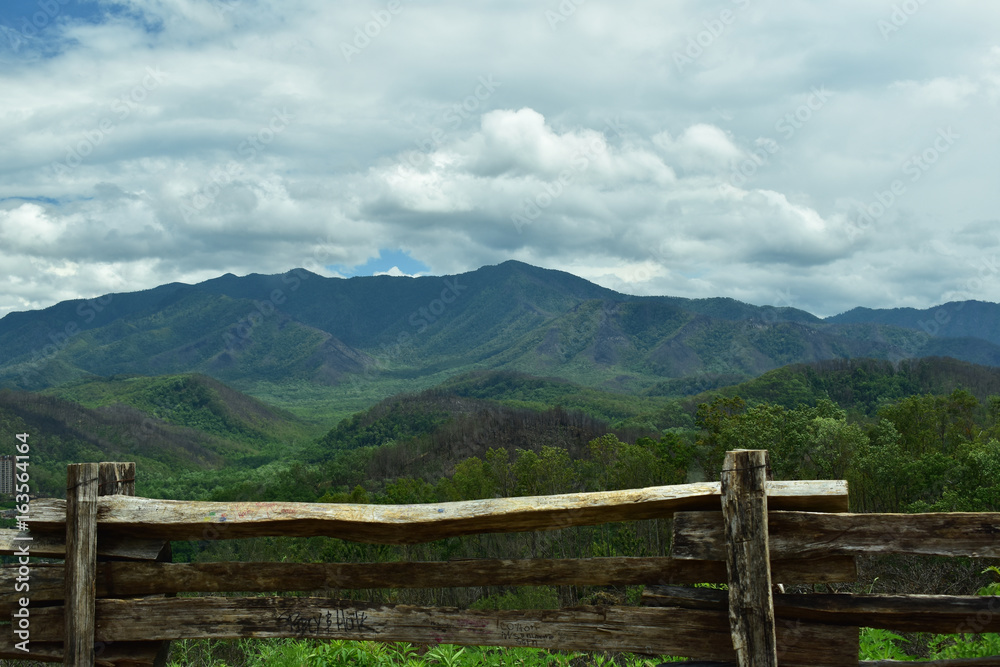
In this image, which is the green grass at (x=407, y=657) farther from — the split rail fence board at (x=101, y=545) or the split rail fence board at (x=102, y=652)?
the split rail fence board at (x=101, y=545)

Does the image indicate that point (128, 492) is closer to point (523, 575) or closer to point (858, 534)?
point (523, 575)

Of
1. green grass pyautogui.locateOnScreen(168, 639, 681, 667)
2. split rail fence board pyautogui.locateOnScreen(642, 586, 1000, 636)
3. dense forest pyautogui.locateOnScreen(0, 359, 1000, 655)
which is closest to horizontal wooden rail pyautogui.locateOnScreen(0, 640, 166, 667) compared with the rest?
green grass pyautogui.locateOnScreen(168, 639, 681, 667)

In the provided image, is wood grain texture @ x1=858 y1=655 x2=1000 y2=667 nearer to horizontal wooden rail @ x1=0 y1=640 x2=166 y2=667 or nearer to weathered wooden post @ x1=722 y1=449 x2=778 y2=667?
weathered wooden post @ x1=722 y1=449 x2=778 y2=667

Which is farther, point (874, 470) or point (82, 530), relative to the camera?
point (874, 470)

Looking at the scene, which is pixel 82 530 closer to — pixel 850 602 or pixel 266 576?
pixel 266 576

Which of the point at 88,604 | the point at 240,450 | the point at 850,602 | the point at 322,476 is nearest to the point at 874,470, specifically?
the point at 850,602

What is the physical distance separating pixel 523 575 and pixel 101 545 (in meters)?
2.27

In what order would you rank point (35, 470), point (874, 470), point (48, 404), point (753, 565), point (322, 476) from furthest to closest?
1. point (48, 404)
2. point (35, 470)
3. point (322, 476)
4. point (874, 470)
5. point (753, 565)

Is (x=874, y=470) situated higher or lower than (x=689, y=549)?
lower

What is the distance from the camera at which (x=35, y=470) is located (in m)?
78.2

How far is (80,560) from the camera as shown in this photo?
3.58 m

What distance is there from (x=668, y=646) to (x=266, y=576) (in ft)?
6.95

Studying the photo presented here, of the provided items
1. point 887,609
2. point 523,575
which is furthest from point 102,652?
point 887,609

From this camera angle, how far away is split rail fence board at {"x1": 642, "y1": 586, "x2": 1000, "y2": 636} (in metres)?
3.45
